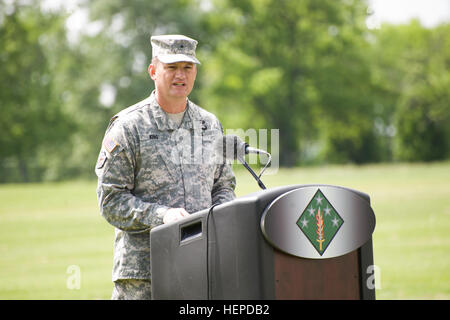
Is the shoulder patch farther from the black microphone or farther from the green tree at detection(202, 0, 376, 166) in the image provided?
the green tree at detection(202, 0, 376, 166)

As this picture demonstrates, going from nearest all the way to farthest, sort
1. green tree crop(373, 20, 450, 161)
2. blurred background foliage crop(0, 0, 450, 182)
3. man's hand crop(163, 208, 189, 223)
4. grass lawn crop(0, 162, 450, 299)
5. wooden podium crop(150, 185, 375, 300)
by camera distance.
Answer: wooden podium crop(150, 185, 375, 300) → man's hand crop(163, 208, 189, 223) → grass lawn crop(0, 162, 450, 299) → green tree crop(373, 20, 450, 161) → blurred background foliage crop(0, 0, 450, 182)

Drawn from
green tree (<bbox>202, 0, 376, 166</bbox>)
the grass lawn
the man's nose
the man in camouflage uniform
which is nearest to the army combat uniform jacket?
the man in camouflage uniform

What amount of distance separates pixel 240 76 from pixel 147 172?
50402 millimetres

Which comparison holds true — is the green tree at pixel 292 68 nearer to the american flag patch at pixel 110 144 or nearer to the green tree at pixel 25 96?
the green tree at pixel 25 96

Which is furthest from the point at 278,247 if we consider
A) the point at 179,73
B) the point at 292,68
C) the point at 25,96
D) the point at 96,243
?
the point at 292,68

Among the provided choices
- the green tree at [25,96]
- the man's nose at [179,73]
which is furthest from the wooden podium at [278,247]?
the green tree at [25,96]

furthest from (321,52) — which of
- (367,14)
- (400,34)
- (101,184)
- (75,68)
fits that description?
(101,184)

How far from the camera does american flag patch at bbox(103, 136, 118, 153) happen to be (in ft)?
10.5

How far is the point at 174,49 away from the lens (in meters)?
3.24

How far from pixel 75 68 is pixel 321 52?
20.0m

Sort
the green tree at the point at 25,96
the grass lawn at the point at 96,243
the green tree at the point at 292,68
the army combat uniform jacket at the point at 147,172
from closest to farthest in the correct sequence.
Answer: the army combat uniform jacket at the point at 147,172 → the grass lawn at the point at 96,243 → the green tree at the point at 25,96 → the green tree at the point at 292,68

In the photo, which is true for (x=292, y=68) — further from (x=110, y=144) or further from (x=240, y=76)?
(x=110, y=144)

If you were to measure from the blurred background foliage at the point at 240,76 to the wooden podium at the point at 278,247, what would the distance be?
47607 millimetres

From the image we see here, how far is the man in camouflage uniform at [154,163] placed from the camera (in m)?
3.18
